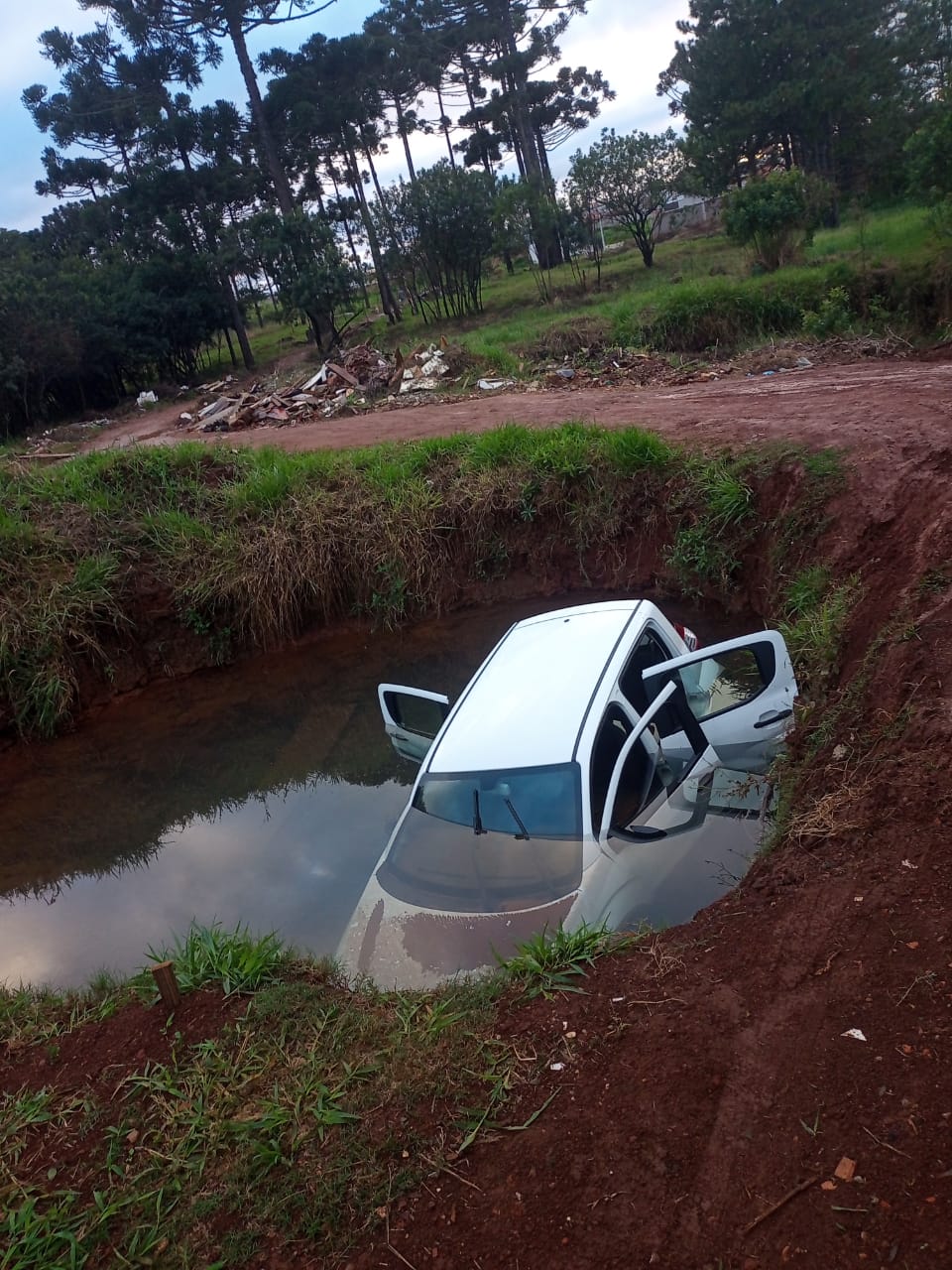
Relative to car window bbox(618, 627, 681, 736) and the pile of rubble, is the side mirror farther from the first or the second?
the pile of rubble

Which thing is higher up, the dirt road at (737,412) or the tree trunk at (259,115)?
the tree trunk at (259,115)

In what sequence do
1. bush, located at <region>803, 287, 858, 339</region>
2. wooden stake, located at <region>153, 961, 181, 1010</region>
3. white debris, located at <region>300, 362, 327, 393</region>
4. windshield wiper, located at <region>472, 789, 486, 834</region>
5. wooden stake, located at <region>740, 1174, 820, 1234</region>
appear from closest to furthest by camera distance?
wooden stake, located at <region>740, 1174, 820, 1234</region>, wooden stake, located at <region>153, 961, 181, 1010</region>, windshield wiper, located at <region>472, 789, 486, 834</region>, bush, located at <region>803, 287, 858, 339</region>, white debris, located at <region>300, 362, 327, 393</region>

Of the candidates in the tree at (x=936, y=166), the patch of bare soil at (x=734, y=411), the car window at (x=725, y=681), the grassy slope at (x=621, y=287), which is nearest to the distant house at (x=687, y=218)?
the grassy slope at (x=621, y=287)

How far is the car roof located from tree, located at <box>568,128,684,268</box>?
24548 mm

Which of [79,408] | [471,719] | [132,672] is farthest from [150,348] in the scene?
[471,719]

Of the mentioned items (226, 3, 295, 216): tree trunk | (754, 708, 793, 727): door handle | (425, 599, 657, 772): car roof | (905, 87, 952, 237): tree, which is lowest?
(754, 708, 793, 727): door handle

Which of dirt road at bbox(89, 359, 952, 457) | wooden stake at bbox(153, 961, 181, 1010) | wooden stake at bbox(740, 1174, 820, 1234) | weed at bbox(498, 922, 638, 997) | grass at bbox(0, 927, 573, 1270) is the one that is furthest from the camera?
dirt road at bbox(89, 359, 952, 457)

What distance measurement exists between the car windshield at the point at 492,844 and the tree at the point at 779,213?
59.3 ft

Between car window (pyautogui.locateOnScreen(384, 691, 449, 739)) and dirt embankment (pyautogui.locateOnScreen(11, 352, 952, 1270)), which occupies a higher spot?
dirt embankment (pyautogui.locateOnScreen(11, 352, 952, 1270))

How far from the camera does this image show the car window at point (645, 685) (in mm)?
5086

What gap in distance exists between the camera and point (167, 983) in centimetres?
365

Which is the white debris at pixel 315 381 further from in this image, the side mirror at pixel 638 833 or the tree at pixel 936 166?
the side mirror at pixel 638 833

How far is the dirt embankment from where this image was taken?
226cm

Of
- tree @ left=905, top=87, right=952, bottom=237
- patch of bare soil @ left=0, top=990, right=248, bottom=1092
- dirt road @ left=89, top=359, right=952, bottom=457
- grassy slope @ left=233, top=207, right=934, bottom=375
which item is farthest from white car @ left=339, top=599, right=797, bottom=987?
tree @ left=905, top=87, right=952, bottom=237
